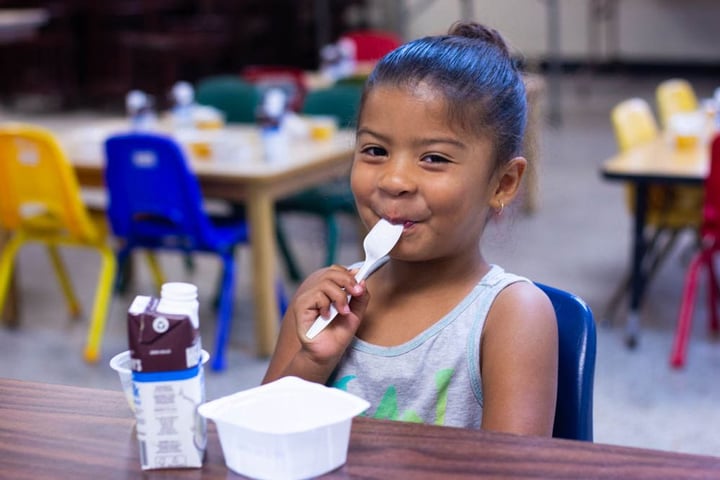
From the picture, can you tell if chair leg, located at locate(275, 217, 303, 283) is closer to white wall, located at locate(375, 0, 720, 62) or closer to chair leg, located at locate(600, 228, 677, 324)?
chair leg, located at locate(600, 228, 677, 324)

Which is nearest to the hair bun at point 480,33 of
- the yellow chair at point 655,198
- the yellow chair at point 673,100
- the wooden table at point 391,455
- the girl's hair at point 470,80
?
the girl's hair at point 470,80

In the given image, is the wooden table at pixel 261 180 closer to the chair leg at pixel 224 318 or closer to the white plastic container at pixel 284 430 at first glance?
the chair leg at pixel 224 318

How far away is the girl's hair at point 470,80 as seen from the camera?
1.16 m

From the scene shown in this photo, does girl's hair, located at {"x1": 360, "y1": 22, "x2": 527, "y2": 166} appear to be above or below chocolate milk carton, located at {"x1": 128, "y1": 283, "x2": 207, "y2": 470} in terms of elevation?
above

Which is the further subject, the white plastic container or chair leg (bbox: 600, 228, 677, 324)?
chair leg (bbox: 600, 228, 677, 324)

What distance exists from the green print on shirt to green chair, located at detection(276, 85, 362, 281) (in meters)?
2.22

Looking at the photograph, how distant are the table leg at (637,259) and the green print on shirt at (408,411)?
215 centimetres

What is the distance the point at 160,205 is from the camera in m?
3.13

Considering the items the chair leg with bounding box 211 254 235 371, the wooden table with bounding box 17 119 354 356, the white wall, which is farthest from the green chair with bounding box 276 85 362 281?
the white wall

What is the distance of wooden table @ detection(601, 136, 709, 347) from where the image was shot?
3035mm

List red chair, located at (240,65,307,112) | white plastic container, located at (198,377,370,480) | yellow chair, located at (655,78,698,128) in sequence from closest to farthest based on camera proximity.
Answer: white plastic container, located at (198,377,370,480), yellow chair, located at (655,78,698,128), red chair, located at (240,65,307,112)

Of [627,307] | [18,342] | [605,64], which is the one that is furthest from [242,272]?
[605,64]

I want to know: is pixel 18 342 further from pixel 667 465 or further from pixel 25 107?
pixel 25 107

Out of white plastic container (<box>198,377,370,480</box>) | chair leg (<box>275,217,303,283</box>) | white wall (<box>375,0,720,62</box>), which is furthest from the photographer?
white wall (<box>375,0,720,62</box>)
